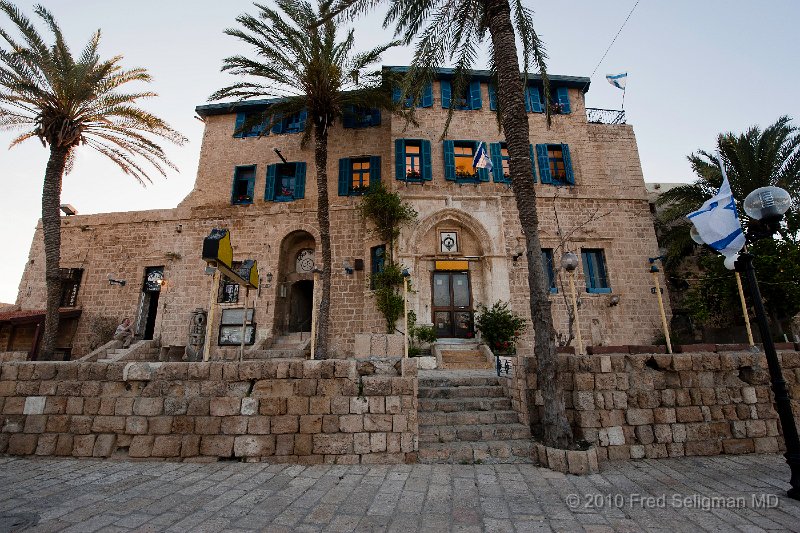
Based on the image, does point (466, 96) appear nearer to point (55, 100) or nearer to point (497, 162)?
point (497, 162)

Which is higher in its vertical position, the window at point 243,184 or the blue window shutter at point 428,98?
the blue window shutter at point 428,98

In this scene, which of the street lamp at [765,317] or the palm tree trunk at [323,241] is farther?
the palm tree trunk at [323,241]

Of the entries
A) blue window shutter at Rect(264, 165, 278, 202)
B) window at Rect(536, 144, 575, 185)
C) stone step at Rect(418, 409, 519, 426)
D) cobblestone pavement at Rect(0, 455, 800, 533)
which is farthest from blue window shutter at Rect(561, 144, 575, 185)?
blue window shutter at Rect(264, 165, 278, 202)

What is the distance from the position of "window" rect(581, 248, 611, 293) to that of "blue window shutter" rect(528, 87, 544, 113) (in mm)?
6478

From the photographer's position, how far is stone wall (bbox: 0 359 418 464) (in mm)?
5598

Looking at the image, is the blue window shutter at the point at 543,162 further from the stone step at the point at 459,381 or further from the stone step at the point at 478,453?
the stone step at the point at 478,453

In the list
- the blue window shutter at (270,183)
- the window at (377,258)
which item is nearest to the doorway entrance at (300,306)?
the window at (377,258)

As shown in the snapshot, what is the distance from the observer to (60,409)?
5977 millimetres

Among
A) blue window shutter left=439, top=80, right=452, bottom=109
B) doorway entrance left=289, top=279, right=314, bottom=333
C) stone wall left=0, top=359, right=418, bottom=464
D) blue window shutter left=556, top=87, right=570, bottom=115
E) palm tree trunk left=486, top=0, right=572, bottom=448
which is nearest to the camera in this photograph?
palm tree trunk left=486, top=0, right=572, bottom=448

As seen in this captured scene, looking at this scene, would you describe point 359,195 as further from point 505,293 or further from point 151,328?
point 151,328

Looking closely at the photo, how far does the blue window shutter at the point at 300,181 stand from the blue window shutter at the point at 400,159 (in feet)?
13.7

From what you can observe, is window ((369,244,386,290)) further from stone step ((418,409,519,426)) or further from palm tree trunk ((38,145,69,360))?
palm tree trunk ((38,145,69,360))

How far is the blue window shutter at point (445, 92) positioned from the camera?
14.9 metres

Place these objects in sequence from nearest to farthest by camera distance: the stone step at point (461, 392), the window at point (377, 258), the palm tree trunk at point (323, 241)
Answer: the stone step at point (461, 392) < the palm tree trunk at point (323, 241) < the window at point (377, 258)
